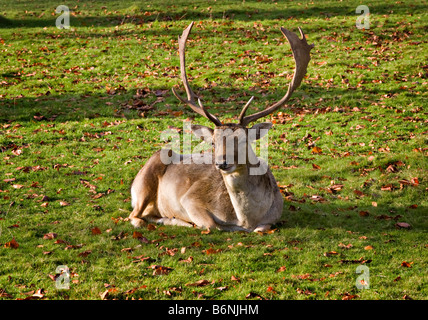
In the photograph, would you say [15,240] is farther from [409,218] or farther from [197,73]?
[197,73]

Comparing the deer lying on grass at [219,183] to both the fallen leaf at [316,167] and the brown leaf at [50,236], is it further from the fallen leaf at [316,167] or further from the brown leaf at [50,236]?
the fallen leaf at [316,167]

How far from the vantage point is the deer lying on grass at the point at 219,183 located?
284 inches

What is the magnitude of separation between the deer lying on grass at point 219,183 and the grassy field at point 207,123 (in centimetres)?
33

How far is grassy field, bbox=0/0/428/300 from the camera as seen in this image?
635 cm

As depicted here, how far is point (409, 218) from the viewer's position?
823 centimetres

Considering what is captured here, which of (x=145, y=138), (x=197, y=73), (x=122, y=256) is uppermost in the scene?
(x=197, y=73)

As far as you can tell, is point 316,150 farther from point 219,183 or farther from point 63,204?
point 63,204

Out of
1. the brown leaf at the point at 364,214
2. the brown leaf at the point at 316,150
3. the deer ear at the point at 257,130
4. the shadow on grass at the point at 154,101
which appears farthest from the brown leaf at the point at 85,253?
the shadow on grass at the point at 154,101

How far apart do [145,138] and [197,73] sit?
5438mm

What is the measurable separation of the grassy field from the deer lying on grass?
0.33 meters

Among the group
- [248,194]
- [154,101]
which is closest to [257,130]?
[248,194]

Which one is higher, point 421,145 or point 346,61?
point 346,61

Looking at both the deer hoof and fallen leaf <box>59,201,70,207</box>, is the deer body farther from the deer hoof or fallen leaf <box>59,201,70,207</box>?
fallen leaf <box>59,201,70,207</box>

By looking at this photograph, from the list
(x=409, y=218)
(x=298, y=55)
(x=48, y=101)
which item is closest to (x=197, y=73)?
(x=48, y=101)
